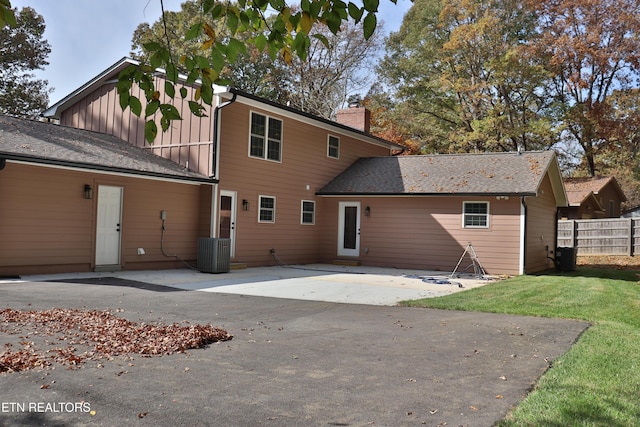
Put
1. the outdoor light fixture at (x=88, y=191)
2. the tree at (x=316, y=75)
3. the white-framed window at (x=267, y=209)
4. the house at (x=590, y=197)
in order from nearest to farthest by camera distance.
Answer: the outdoor light fixture at (x=88, y=191) < the white-framed window at (x=267, y=209) < the house at (x=590, y=197) < the tree at (x=316, y=75)

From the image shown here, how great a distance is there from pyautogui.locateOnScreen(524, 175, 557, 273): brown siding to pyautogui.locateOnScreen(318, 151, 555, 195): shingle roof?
0.82 meters

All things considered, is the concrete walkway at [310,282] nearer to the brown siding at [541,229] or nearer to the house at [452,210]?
the house at [452,210]

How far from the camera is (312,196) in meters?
18.1

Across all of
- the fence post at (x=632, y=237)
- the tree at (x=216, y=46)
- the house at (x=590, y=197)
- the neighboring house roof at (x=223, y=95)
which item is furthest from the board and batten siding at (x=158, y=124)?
the house at (x=590, y=197)

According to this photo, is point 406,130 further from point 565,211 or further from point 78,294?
point 78,294

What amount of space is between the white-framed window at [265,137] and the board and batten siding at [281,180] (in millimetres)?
159

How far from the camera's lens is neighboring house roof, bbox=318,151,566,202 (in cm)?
1545

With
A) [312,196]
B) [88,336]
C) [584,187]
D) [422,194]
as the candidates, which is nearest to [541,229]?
[422,194]

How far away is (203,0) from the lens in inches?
110

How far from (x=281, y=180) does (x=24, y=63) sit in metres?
19.3

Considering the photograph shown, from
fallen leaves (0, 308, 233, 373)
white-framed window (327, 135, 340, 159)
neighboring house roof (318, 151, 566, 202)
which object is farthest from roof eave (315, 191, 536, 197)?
fallen leaves (0, 308, 233, 373)

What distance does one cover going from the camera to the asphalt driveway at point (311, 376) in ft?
11.2

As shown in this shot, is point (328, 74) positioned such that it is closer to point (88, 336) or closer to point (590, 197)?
point (590, 197)

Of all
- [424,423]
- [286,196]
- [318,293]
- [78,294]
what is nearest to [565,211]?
[286,196]
